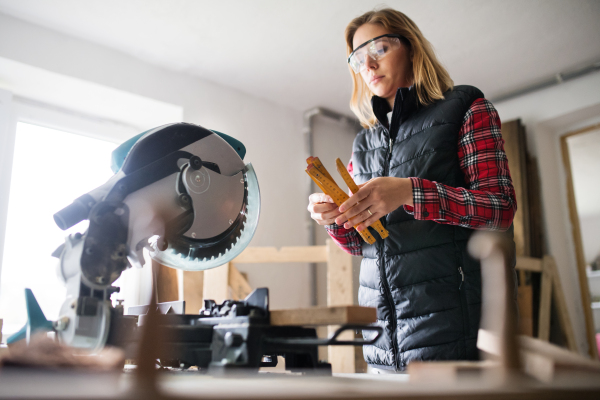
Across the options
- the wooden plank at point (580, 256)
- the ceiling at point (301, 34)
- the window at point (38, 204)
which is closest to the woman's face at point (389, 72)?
the ceiling at point (301, 34)

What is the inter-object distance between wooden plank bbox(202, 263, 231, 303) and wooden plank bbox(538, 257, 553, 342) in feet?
7.30

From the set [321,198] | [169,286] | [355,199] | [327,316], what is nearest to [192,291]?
[169,286]

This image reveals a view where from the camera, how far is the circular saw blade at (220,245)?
0.83 m

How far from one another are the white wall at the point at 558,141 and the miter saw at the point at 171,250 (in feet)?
11.2

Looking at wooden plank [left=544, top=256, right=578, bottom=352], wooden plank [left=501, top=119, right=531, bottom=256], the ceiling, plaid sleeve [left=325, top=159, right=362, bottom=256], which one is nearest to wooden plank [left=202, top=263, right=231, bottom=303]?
the ceiling

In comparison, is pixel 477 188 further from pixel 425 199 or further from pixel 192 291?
pixel 192 291

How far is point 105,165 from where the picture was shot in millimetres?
3160

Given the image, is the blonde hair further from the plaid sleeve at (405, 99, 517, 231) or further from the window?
the window

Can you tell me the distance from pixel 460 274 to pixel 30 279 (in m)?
2.55

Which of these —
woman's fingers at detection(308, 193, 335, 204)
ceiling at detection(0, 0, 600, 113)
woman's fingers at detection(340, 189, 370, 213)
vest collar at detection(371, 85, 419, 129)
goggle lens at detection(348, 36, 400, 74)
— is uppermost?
ceiling at detection(0, 0, 600, 113)

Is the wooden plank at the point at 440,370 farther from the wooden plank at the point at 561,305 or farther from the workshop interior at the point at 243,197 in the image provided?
the wooden plank at the point at 561,305

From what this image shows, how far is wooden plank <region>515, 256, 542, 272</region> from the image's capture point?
321cm

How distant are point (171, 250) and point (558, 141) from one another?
3883 millimetres

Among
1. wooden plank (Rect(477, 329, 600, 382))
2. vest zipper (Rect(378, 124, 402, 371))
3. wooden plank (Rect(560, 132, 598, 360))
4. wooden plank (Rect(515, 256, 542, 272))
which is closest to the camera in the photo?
wooden plank (Rect(477, 329, 600, 382))
